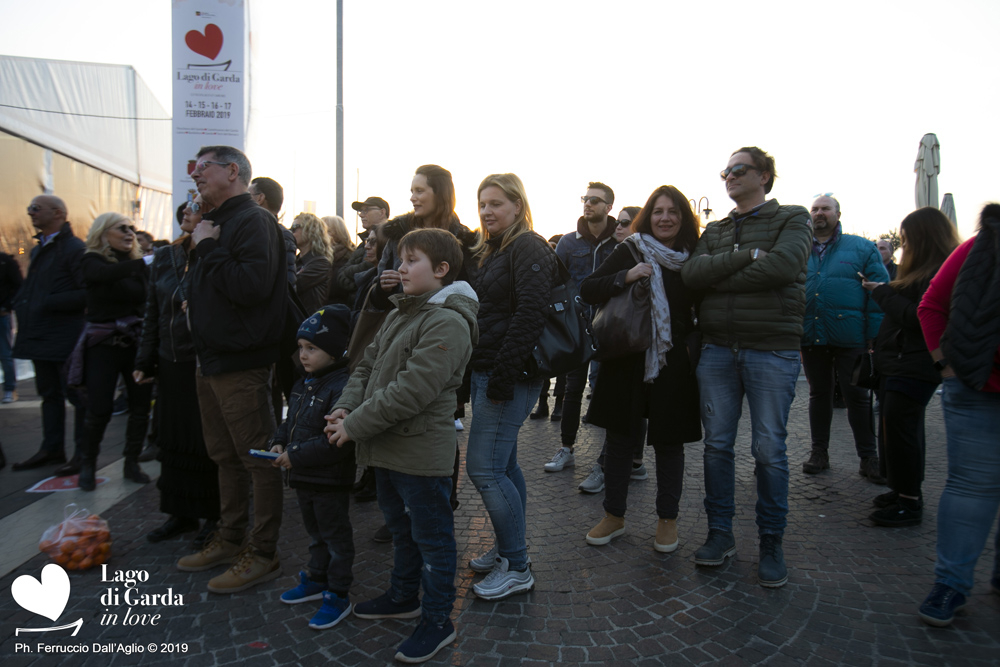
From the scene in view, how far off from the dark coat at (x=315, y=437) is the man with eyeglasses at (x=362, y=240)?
145 centimetres

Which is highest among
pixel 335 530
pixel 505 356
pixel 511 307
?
pixel 511 307

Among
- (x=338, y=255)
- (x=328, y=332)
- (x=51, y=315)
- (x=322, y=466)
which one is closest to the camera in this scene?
(x=322, y=466)

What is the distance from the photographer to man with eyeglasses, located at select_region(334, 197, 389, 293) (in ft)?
16.3

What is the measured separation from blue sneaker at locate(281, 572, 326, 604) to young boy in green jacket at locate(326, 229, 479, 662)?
32 centimetres

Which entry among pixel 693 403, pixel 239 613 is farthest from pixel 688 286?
pixel 239 613

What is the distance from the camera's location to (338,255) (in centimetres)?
577

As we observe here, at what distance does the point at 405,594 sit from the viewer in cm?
275

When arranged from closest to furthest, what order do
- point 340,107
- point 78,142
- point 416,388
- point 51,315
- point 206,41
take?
1. point 416,388
2. point 51,315
3. point 206,41
4. point 78,142
5. point 340,107

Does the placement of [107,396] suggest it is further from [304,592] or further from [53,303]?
[304,592]

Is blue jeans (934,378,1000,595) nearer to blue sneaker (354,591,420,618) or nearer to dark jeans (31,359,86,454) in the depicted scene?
blue sneaker (354,591,420,618)

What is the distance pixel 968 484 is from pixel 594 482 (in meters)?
2.36

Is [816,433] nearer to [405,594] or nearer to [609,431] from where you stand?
[609,431]

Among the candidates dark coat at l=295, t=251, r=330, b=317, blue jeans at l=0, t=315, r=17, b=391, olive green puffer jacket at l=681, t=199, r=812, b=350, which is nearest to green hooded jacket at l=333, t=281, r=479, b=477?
olive green puffer jacket at l=681, t=199, r=812, b=350

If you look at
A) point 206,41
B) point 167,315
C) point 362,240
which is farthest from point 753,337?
point 206,41
